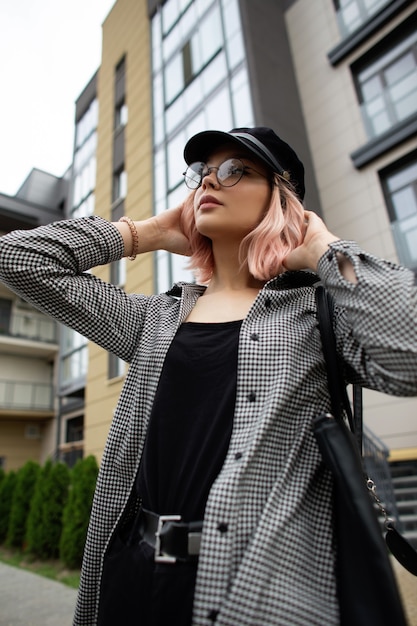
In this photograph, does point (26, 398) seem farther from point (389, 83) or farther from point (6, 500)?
point (389, 83)

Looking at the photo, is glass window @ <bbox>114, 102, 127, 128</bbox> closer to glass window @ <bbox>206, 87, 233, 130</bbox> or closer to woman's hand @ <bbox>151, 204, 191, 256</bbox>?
glass window @ <bbox>206, 87, 233, 130</bbox>

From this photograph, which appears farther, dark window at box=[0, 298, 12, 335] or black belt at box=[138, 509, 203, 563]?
dark window at box=[0, 298, 12, 335]

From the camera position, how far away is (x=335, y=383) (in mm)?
1102

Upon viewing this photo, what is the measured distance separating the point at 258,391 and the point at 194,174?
87 centimetres

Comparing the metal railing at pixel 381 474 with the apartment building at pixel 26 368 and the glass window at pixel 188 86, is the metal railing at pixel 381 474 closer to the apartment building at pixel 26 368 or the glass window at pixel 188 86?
the glass window at pixel 188 86

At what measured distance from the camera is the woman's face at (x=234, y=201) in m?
1.40

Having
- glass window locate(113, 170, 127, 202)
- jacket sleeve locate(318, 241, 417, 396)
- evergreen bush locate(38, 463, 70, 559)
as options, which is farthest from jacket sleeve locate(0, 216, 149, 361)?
glass window locate(113, 170, 127, 202)

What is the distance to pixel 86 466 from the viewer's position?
6.80 meters

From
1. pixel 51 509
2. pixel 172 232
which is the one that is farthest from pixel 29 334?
pixel 172 232

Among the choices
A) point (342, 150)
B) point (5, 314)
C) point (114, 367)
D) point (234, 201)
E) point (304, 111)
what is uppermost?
point (304, 111)

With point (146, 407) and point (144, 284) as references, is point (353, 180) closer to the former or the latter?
point (144, 284)

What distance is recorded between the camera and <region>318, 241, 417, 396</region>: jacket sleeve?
3.23ft

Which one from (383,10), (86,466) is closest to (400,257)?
(383,10)

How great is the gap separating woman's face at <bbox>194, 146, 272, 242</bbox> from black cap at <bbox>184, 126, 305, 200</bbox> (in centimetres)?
5
